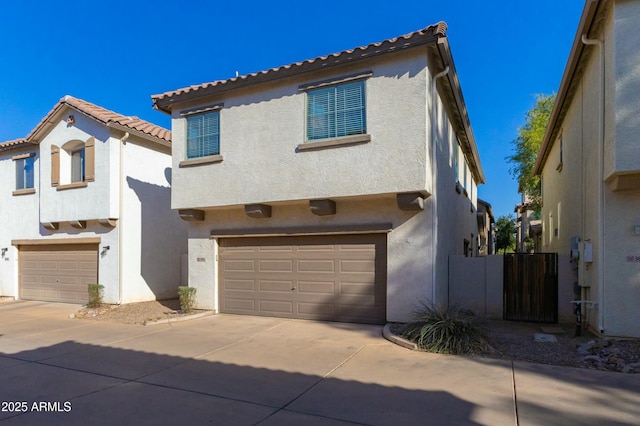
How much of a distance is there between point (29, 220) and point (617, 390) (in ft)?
58.5

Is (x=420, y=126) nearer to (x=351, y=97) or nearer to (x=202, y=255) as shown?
(x=351, y=97)

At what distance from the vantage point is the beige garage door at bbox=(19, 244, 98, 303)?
13.6m

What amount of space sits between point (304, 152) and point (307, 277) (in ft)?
9.98

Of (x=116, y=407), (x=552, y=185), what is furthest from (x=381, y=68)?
(x=552, y=185)

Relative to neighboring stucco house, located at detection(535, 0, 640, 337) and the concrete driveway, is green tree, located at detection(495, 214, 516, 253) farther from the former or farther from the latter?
the concrete driveway

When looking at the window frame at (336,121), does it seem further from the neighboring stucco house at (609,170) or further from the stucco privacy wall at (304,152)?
the neighboring stucco house at (609,170)

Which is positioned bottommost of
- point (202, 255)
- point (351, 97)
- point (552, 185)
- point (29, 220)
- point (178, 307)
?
point (178, 307)

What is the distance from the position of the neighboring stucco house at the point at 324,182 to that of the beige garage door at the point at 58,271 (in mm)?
4806

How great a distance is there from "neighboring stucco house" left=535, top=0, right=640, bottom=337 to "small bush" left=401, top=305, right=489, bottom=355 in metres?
2.47

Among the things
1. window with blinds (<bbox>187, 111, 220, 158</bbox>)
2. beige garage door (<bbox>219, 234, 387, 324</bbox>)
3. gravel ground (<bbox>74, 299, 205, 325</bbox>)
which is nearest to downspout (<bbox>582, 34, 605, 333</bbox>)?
beige garage door (<bbox>219, 234, 387, 324</bbox>)

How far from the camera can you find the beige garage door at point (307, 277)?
9.19 metres

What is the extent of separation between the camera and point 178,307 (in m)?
12.2

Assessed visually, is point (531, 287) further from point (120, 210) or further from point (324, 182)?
point (120, 210)

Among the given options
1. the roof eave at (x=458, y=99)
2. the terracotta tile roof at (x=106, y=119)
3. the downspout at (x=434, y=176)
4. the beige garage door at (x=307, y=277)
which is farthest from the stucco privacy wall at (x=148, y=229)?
the roof eave at (x=458, y=99)
